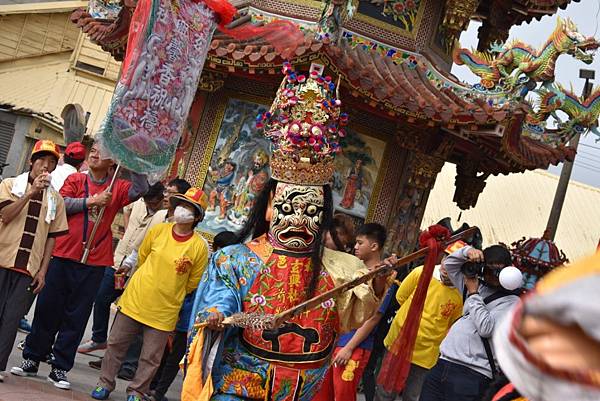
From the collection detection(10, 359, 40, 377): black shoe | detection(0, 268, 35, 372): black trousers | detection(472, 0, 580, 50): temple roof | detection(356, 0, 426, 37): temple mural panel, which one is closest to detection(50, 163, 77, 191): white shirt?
detection(0, 268, 35, 372): black trousers

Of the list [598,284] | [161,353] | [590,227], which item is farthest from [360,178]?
[590,227]

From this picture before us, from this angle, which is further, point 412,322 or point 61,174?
point 61,174

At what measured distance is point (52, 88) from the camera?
83.6 feet

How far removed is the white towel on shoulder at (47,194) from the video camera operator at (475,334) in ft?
9.79

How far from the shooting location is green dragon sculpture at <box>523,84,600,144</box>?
12.4m

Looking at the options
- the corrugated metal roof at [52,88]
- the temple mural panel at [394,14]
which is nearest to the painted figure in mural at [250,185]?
the temple mural panel at [394,14]

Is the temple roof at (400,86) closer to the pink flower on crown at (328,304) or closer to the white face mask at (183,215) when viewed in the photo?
the white face mask at (183,215)

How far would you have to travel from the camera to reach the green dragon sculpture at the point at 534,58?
37.5ft

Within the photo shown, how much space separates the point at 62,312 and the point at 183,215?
49.8 inches

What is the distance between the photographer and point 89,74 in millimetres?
25703

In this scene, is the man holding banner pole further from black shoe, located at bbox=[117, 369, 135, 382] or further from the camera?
the camera

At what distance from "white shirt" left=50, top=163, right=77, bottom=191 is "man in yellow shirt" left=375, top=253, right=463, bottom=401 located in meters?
3.07

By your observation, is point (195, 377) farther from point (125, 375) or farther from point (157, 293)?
point (125, 375)

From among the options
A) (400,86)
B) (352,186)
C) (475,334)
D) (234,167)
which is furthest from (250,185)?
(475,334)
